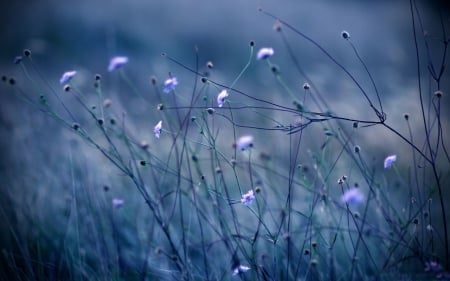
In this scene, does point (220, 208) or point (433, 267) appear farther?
point (220, 208)

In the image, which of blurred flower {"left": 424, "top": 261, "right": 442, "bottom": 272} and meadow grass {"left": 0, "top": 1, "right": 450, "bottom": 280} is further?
meadow grass {"left": 0, "top": 1, "right": 450, "bottom": 280}

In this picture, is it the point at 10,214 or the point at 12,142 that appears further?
the point at 12,142

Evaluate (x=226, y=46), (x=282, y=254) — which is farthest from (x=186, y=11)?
(x=282, y=254)

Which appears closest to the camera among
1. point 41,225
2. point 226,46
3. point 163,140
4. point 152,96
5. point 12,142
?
point 41,225

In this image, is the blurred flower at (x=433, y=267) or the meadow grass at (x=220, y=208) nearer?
the blurred flower at (x=433, y=267)

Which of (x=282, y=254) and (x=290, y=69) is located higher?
(x=290, y=69)

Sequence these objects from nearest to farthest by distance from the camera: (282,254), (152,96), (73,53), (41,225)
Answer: (282,254) → (41,225) → (152,96) → (73,53)

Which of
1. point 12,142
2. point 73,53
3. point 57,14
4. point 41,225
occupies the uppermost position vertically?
point 57,14

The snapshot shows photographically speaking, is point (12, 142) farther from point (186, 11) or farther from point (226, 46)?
point (186, 11)
